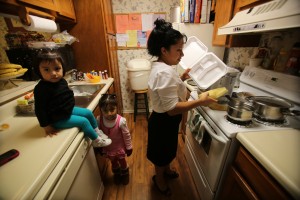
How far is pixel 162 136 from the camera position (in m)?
1.13

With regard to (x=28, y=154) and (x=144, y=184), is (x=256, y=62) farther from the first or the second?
(x=28, y=154)

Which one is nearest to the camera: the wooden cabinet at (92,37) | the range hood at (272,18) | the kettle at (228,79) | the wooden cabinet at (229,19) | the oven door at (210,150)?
the range hood at (272,18)

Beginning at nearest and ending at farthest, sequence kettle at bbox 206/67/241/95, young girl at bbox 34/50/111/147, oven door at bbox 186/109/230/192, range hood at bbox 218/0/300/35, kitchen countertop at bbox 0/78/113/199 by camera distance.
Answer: kitchen countertop at bbox 0/78/113/199, range hood at bbox 218/0/300/35, young girl at bbox 34/50/111/147, oven door at bbox 186/109/230/192, kettle at bbox 206/67/241/95

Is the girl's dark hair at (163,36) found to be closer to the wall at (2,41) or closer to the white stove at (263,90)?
the white stove at (263,90)

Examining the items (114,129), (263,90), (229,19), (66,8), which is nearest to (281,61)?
(263,90)

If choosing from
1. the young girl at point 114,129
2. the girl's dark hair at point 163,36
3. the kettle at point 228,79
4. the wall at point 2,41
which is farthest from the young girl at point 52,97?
the kettle at point 228,79

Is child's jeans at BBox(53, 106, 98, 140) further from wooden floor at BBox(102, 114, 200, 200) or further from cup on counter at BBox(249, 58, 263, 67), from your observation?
cup on counter at BBox(249, 58, 263, 67)

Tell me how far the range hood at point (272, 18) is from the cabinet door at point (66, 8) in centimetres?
147

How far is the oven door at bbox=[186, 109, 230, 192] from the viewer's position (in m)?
0.84

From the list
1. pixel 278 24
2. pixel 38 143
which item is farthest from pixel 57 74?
pixel 278 24

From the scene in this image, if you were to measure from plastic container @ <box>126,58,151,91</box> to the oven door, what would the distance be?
1.24 meters

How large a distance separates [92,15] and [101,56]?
0.46m

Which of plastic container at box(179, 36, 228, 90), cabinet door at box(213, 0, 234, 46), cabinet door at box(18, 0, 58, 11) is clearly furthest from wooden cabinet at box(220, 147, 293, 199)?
cabinet door at box(18, 0, 58, 11)

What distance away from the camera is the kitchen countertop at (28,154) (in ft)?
1.57
